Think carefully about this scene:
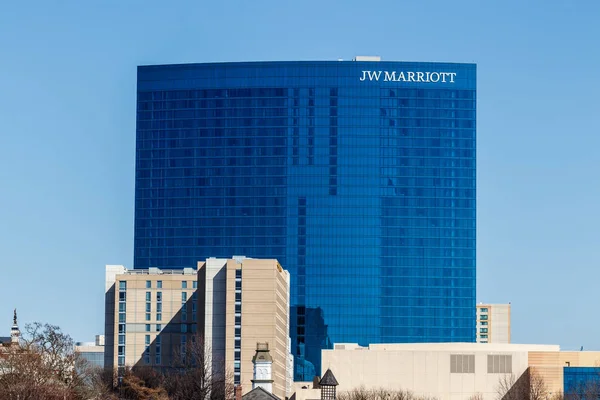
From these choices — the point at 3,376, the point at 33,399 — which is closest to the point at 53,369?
the point at 3,376

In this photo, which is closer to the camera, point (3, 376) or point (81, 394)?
point (3, 376)

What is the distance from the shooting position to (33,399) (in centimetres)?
16012

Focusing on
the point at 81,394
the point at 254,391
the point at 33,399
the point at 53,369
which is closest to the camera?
the point at 33,399

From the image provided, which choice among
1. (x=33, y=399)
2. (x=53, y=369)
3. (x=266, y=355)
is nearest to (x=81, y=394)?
(x=53, y=369)

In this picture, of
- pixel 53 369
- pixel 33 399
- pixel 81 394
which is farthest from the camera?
pixel 81 394

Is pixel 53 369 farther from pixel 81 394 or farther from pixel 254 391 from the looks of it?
pixel 254 391

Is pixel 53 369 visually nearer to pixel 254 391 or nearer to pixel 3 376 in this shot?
pixel 3 376

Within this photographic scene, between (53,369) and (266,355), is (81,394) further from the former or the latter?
(266,355)

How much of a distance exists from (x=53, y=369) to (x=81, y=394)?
12.9 m

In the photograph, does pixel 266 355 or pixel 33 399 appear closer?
pixel 33 399

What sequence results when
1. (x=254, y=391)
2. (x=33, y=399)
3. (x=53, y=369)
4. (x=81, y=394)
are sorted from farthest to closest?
(x=81, y=394)
(x=53, y=369)
(x=254, y=391)
(x=33, y=399)

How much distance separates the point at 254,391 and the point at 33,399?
25932mm

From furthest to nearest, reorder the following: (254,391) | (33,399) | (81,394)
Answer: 1. (81,394)
2. (254,391)
3. (33,399)

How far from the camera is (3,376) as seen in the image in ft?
583
